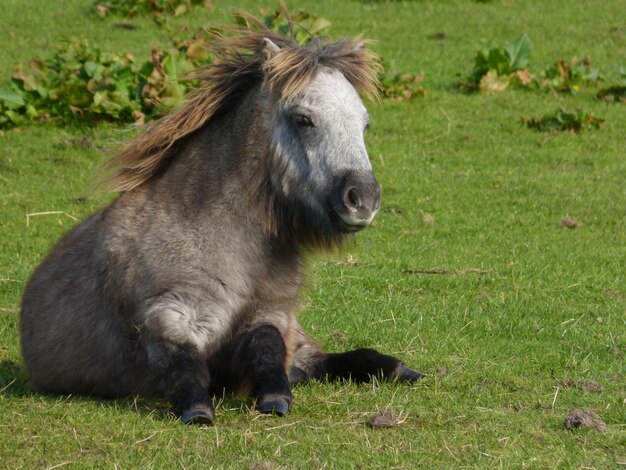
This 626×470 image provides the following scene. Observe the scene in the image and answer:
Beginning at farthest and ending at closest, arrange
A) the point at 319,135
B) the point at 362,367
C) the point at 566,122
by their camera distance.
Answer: the point at 566,122 → the point at 362,367 → the point at 319,135

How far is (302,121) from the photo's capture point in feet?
18.5

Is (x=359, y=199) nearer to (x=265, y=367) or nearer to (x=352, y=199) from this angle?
(x=352, y=199)

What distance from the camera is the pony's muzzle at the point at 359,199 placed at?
5.35m

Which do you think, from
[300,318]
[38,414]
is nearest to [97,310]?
[38,414]

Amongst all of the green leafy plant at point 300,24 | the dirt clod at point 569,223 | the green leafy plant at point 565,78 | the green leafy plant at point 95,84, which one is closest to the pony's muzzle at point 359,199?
the dirt clod at point 569,223

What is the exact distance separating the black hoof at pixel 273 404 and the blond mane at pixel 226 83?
145 centimetres

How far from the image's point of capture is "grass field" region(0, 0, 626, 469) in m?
4.95

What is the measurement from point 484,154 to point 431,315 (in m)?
4.86

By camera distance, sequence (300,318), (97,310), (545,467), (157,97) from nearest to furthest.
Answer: (545,467), (97,310), (300,318), (157,97)

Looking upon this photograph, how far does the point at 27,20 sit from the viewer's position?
52.6ft

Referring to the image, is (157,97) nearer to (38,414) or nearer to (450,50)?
(450,50)

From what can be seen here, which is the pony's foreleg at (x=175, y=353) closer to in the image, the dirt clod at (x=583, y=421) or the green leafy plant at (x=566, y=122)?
the dirt clod at (x=583, y=421)

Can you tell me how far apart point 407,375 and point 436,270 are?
108 inches

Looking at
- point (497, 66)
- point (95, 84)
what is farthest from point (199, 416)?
point (497, 66)
